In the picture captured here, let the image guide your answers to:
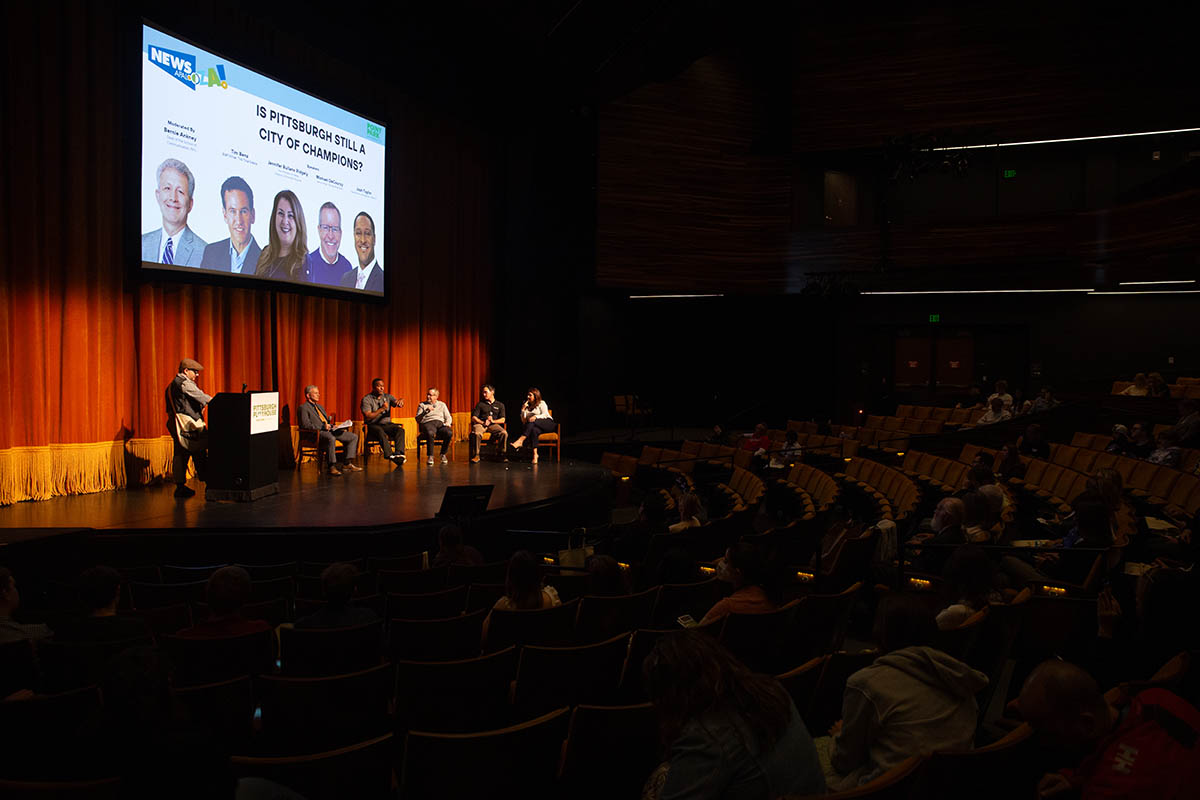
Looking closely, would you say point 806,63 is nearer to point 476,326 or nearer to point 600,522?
point 476,326

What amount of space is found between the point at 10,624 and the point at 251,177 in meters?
6.98

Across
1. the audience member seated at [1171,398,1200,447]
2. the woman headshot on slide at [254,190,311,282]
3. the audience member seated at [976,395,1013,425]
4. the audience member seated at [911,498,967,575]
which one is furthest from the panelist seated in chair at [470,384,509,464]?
the audience member seated at [1171,398,1200,447]

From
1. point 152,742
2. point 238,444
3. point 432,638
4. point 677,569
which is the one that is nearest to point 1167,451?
point 677,569

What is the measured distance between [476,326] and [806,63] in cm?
864

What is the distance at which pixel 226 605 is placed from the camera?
10.9 feet


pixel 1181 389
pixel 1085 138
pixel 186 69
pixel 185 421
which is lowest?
pixel 185 421

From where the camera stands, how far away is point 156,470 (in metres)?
8.85

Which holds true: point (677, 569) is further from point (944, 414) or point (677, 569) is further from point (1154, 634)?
point (944, 414)

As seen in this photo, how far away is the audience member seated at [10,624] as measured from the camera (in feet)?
10.5

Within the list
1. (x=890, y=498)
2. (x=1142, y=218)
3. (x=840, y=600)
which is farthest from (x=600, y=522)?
(x=1142, y=218)

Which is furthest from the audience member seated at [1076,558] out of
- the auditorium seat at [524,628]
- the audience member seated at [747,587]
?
the auditorium seat at [524,628]

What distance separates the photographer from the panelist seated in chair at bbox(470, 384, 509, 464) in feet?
37.5

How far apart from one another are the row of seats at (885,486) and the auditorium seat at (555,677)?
15.5ft

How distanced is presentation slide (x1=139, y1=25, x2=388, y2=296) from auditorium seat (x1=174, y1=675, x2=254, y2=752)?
6.88 meters
